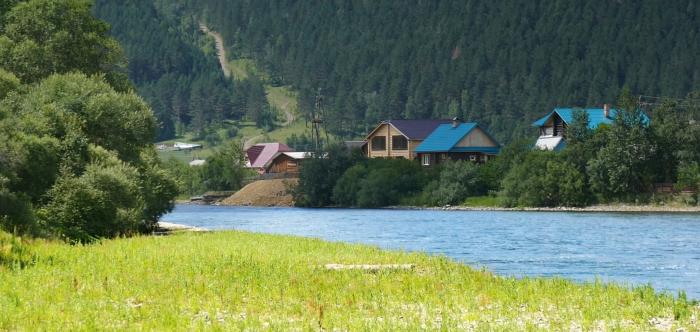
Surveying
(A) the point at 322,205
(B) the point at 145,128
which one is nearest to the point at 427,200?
(A) the point at 322,205

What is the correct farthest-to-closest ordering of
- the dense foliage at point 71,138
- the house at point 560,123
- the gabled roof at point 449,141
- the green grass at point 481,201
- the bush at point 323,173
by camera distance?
the gabled roof at point 449,141
the bush at point 323,173
the house at point 560,123
the green grass at point 481,201
the dense foliage at point 71,138

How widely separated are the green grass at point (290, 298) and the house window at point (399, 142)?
131m

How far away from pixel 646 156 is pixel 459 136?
4678 cm

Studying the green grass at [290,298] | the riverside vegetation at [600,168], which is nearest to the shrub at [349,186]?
the riverside vegetation at [600,168]

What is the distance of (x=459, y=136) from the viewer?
156375mm

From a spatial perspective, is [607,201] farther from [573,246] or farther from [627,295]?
[627,295]

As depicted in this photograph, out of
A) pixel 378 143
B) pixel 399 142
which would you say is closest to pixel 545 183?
pixel 399 142

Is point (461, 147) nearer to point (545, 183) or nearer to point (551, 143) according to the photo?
point (551, 143)

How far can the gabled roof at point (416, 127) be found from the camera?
16512 cm

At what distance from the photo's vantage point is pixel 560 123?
14212cm

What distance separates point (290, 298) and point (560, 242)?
36627mm

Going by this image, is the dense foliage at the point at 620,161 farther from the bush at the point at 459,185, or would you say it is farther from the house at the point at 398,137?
the house at the point at 398,137

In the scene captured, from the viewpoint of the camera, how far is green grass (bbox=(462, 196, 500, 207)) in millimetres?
123931

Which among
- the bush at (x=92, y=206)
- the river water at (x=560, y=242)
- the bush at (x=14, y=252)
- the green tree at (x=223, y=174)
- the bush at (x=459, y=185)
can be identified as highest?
the green tree at (x=223, y=174)
